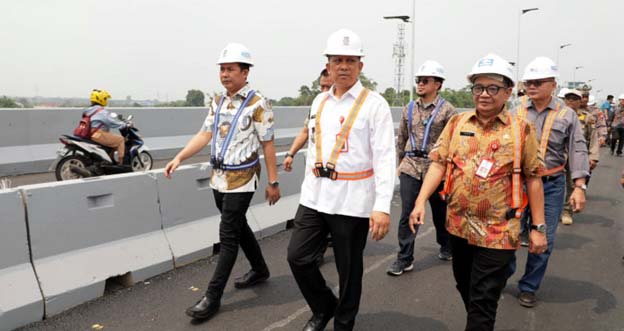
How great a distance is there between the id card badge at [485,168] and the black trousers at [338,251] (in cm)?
80

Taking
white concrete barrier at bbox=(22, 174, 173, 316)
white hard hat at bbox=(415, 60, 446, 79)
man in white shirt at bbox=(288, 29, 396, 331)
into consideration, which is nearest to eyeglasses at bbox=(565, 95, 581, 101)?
white hard hat at bbox=(415, 60, 446, 79)

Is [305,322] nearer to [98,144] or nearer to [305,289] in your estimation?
[305,289]

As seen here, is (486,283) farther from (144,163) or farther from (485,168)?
(144,163)

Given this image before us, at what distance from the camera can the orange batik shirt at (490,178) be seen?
2.97 metres

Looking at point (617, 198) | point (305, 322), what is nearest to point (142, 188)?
point (305, 322)

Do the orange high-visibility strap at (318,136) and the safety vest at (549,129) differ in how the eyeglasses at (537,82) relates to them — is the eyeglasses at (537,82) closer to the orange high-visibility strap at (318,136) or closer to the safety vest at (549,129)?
the safety vest at (549,129)

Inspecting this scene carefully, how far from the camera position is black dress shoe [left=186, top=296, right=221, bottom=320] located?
3.85 m

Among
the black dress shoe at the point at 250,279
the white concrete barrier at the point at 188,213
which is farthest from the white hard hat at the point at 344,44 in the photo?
the white concrete barrier at the point at 188,213

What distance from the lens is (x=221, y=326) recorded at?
3.79m

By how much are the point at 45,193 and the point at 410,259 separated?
3.45m

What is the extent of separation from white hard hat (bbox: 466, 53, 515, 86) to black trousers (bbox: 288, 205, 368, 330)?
3.88 feet

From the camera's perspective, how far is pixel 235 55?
3.93 meters

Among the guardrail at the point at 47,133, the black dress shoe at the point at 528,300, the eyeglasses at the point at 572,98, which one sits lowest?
the black dress shoe at the point at 528,300

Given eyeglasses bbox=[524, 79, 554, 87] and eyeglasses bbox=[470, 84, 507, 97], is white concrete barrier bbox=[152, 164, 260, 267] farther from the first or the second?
eyeglasses bbox=[524, 79, 554, 87]
